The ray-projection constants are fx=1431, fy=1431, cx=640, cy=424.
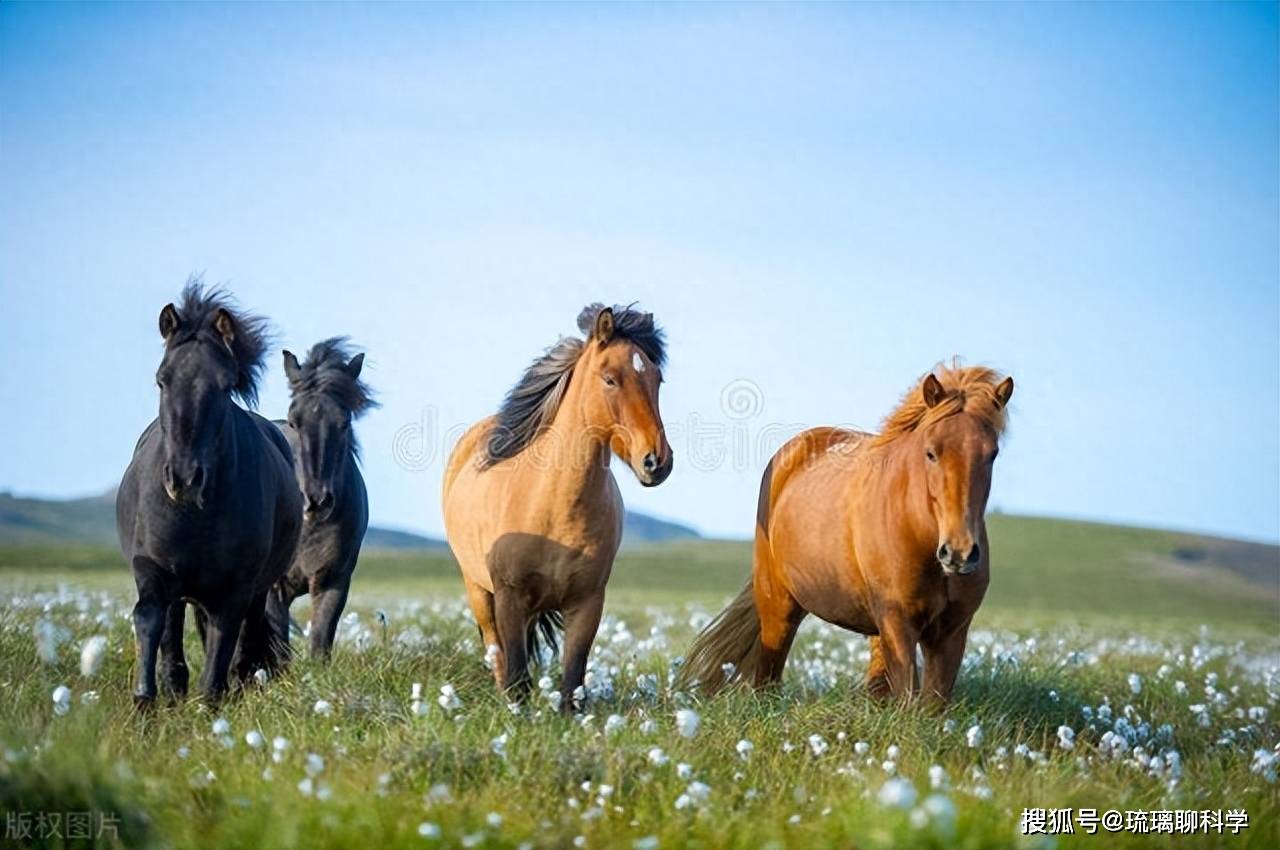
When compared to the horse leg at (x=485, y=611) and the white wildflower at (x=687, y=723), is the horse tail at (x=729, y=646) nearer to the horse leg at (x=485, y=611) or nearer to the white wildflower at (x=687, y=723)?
the horse leg at (x=485, y=611)

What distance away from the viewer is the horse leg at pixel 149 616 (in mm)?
8531

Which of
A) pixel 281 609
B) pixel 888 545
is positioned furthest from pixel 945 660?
pixel 281 609

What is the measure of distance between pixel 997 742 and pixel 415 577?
3384 centimetres

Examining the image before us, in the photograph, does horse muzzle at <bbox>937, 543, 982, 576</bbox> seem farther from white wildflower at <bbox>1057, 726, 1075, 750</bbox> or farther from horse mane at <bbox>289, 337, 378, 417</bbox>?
horse mane at <bbox>289, 337, 378, 417</bbox>

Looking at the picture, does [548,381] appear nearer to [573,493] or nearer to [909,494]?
[573,493]

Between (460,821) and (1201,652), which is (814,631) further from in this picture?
(460,821)

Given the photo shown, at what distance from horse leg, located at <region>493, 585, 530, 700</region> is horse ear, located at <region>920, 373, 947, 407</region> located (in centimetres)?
295

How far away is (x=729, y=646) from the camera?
36.8 ft

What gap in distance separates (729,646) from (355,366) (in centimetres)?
373

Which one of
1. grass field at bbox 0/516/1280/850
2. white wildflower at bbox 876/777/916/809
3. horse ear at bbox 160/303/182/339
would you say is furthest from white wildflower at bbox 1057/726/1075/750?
horse ear at bbox 160/303/182/339

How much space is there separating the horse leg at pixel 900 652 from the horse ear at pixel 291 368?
202 inches

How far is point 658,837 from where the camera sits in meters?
6.40

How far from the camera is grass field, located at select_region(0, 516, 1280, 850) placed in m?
6.35

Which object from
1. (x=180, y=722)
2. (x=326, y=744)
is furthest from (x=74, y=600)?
(x=326, y=744)
